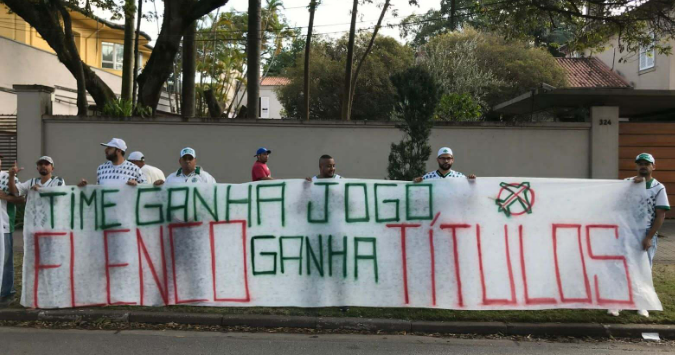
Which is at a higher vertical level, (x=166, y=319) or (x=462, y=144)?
(x=462, y=144)

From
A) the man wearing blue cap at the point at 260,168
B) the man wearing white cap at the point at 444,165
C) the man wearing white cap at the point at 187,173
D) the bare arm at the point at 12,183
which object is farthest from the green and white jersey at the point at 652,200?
the bare arm at the point at 12,183

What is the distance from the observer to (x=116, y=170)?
264 inches

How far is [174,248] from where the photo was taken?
644 cm

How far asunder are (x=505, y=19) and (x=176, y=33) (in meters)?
7.49

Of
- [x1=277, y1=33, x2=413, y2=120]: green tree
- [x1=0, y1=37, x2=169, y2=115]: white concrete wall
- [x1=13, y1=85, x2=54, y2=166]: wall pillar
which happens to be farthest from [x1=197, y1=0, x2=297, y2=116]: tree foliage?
[x1=13, y1=85, x2=54, y2=166]: wall pillar

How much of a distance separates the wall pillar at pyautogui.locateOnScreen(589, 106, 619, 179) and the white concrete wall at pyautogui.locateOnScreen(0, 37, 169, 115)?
16735mm

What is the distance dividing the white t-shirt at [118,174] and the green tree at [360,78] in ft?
83.6

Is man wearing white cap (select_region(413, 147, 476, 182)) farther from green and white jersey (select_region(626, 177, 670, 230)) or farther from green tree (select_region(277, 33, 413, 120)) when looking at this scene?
green tree (select_region(277, 33, 413, 120))

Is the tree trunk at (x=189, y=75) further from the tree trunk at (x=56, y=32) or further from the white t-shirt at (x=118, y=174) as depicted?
the white t-shirt at (x=118, y=174)

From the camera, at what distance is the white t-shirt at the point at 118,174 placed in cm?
664

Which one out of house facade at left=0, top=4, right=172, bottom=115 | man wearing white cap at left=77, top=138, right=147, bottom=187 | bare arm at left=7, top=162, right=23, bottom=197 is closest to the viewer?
bare arm at left=7, top=162, right=23, bottom=197

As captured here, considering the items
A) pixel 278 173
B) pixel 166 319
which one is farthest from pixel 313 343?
pixel 278 173

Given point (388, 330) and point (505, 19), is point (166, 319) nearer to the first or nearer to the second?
point (388, 330)

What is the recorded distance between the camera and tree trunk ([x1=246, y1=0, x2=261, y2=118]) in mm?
15828
